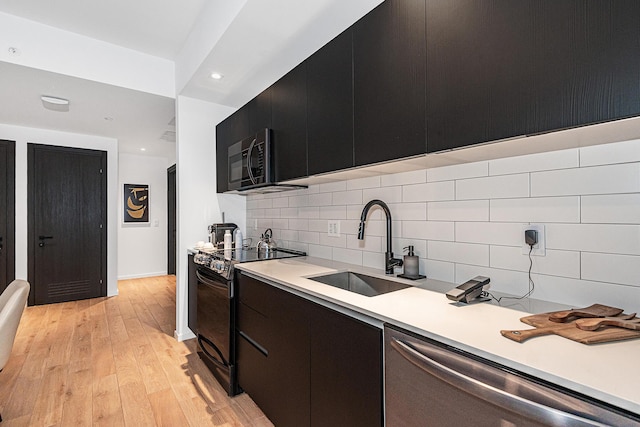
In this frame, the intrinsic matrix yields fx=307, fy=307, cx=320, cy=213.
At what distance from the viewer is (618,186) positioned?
1048mm

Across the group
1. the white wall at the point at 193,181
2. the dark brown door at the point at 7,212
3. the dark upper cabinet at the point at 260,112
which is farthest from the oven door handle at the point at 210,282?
the dark brown door at the point at 7,212

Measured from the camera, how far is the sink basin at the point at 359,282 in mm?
1688

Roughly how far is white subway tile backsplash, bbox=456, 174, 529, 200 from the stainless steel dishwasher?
0.79 metres

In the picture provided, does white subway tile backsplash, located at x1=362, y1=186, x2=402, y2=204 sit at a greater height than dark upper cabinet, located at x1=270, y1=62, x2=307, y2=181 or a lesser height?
lesser

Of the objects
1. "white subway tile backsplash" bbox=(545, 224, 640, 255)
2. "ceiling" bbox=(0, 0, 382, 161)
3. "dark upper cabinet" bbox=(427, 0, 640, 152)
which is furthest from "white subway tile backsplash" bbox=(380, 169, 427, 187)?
"ceiling" bbox=(0, 0, 382, 161)

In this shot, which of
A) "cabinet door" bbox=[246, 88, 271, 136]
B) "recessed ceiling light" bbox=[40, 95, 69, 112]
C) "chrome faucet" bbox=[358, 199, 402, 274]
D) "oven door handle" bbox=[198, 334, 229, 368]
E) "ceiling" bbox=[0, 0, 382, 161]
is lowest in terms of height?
"oven door handle" bbox=[198, 334, 229, 368]

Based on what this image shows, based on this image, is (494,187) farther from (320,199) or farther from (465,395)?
(320,199)

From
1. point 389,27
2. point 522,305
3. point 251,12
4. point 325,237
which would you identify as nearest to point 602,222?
point 522,305

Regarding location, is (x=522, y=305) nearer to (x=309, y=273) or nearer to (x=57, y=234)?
(x=309, y=273)

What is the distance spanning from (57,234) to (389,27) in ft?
16.8

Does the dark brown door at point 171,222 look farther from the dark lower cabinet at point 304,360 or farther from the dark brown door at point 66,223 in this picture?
the dark lower cabinet at point 304,360

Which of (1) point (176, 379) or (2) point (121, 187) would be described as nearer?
(1) point (176, 379)

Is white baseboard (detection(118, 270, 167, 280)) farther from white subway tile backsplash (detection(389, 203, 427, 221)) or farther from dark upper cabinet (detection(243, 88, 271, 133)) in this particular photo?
white subway tile backsplash (detection(389, 203, 427, 221))

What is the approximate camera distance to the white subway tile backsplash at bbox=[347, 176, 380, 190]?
6.36 ft
